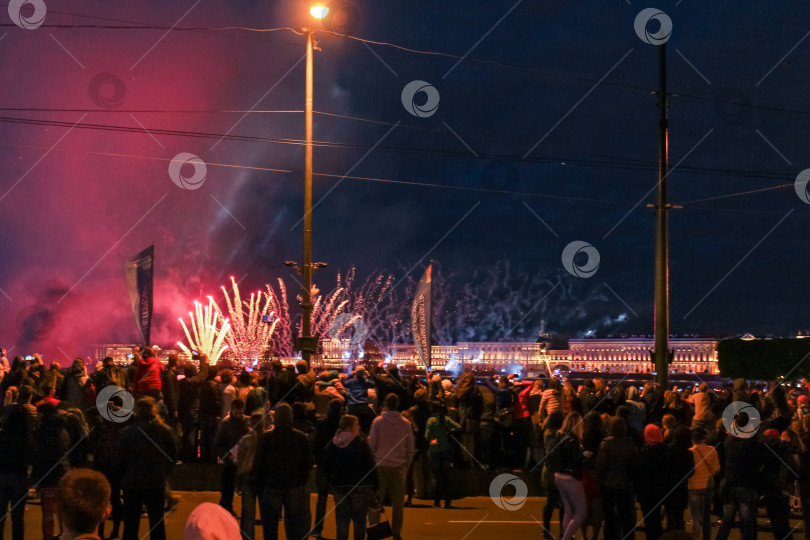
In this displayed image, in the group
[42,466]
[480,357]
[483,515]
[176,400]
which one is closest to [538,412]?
[483,515]

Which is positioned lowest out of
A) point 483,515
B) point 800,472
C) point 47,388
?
point 483,515

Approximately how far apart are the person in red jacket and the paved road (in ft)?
6.12

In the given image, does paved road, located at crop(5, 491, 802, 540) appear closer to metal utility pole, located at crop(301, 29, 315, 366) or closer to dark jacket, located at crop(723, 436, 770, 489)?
dark jacket, located at crop(723, 436, 770, 489)

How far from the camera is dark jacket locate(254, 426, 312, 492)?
374 inches

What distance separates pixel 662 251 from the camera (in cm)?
2131

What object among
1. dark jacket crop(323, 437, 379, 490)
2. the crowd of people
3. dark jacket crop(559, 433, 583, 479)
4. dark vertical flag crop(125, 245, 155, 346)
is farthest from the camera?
dark vertical flag crop(125, 245, 155, 346)

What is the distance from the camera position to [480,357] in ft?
539

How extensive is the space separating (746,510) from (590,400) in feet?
18.7

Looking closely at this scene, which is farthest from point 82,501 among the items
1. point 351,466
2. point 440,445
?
point 440,445

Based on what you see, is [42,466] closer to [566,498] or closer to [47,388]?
[47,388]

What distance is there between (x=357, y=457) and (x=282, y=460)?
32.0 inches

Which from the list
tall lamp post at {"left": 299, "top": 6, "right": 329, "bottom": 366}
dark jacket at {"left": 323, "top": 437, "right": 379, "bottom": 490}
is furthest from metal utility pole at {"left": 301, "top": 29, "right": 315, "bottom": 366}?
dark jacket at {"left": 323, "top": 437, "right": 379, "bottom": 490}

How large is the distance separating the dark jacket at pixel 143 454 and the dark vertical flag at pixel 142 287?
9345 millimetres

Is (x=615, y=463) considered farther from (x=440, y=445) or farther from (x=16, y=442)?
(x=16, y=442)
